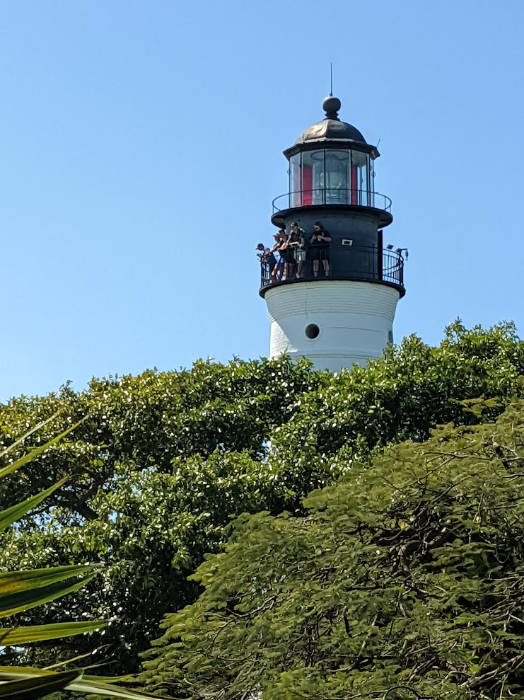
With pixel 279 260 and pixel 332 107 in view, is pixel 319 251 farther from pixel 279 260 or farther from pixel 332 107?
pixel 332 107

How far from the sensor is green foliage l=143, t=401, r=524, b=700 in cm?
950

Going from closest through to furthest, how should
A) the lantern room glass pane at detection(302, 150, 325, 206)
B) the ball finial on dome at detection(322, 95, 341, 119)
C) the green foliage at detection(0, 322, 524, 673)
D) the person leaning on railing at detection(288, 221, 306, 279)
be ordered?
the green foliage at detection(0, 322, 524, 673) < the person leaning on railing at detection(288, 221, 306, 279) < the lantern room glass pane at detection(302, 150, 325, 206) < the ball finial on dome at detection(322, 95, 341, 119)

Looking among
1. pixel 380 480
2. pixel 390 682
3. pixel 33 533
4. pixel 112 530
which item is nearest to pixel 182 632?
pixel 380 480

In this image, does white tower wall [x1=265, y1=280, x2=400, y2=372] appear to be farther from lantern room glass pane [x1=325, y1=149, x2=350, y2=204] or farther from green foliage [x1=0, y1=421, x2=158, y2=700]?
green foliage [x1=0, y1=421, x2=158, y2=700]

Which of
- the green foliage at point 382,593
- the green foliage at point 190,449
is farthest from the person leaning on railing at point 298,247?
the green foliage at point 382,593

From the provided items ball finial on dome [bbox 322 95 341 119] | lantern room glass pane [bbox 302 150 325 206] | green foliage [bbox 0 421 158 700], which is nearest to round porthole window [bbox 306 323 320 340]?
lantern room glass pane [bbox 302 150 325 206]

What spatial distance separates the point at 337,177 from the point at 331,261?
242 centimetres

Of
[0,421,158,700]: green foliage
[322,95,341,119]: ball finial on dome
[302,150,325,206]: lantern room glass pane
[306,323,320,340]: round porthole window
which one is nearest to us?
[0,421,158,700]: green foliage

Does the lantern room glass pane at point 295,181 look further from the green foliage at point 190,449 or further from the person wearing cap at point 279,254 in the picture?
the green foliage at point 190,449

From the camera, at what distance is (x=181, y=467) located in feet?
64.9

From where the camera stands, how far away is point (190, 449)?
71.7ft

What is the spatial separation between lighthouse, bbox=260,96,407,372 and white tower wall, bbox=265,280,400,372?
26mm

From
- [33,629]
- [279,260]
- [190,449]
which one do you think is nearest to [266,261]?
[279,260]

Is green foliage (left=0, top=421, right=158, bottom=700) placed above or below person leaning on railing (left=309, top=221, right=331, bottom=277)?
below
